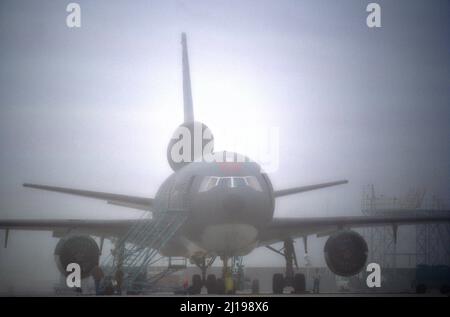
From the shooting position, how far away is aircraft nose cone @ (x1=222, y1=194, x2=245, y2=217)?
59.6 ft

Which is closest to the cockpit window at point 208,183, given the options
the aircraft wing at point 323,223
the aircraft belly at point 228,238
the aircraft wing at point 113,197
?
the aircraft belly at point 228,238

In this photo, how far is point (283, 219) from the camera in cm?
2278

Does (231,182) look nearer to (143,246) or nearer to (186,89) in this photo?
(143,246)

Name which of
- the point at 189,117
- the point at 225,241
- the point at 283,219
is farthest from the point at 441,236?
the point at 225,241

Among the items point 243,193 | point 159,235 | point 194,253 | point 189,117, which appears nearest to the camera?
point 243,193

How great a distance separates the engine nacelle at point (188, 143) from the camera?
26.3 metres

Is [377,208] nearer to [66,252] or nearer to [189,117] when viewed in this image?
[189,117]

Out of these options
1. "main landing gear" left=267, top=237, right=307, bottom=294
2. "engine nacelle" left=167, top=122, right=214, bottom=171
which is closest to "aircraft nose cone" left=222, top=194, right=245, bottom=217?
"main landing gear" left=267, top=237, right=307, bottom=294

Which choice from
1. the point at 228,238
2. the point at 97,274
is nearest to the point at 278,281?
the point at 228,238

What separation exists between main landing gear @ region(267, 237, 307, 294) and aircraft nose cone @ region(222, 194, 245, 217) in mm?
5587

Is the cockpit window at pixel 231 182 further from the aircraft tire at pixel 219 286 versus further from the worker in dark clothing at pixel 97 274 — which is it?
the worker in dark clothing at pixel 97 274

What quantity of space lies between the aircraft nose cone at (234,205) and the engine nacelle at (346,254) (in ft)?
16.7
